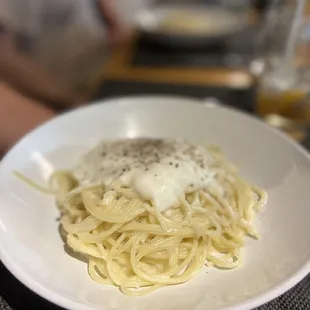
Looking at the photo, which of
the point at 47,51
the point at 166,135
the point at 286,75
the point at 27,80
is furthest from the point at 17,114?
the point at 286,75

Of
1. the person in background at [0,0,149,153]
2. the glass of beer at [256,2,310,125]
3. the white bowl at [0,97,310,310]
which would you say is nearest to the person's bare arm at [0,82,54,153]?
the person in background at [0,0,149,153]

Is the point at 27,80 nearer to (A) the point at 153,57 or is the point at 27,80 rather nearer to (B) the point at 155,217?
(A) the point at 153,57

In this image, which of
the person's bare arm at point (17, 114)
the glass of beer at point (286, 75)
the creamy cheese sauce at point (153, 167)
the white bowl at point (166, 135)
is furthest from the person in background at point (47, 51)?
the glass of beer at point (286, 75)

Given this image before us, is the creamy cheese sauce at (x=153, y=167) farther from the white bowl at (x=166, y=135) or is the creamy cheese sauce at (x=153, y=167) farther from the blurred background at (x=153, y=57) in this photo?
the blurred background at (x=153, y=57)

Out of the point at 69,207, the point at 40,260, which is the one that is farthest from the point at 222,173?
the point at 40,260

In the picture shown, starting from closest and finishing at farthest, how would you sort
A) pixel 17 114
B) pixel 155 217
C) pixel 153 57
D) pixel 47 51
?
pixel 155 217 → pixel 17 114 → pixel 153 57 → pixel 47 51

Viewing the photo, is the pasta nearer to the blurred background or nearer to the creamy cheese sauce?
the creamy cheese sauce

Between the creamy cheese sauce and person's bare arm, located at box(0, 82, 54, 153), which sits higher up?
the creamy cheese sauce
